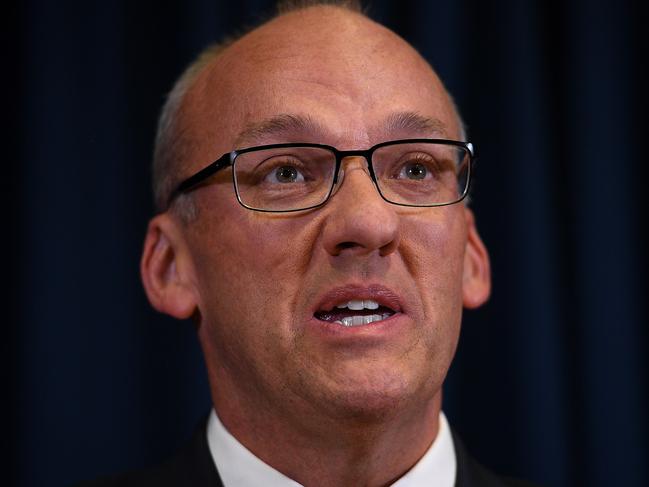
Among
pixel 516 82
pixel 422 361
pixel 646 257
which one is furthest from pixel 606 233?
→ pixel 422 361

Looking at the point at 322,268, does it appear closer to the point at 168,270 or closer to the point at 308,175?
the point at 308,175

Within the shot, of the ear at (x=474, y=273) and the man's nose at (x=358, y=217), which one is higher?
the man's nose at (x=358, y=217)

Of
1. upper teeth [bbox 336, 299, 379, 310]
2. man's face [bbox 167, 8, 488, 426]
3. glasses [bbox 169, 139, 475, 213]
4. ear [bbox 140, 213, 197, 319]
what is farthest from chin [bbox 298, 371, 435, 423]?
ear [bbox 140, 213, 197, 319]

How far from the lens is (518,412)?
2.00 meters

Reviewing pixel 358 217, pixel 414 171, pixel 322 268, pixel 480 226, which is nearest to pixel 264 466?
pixel 322 268

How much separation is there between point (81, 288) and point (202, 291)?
25.8 inches

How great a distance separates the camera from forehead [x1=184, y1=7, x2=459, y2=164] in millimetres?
1331

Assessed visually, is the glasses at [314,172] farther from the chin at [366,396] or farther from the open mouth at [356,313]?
the chin at [366,396]

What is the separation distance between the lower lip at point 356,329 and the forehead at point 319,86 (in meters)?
0.32

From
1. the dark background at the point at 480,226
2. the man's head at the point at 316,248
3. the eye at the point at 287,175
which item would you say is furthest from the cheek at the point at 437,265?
the dark background at the point at 480,226

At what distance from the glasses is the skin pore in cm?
2

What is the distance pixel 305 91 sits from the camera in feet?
4.43

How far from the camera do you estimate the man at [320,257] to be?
4.05 feet

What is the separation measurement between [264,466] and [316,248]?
0.42 metres
